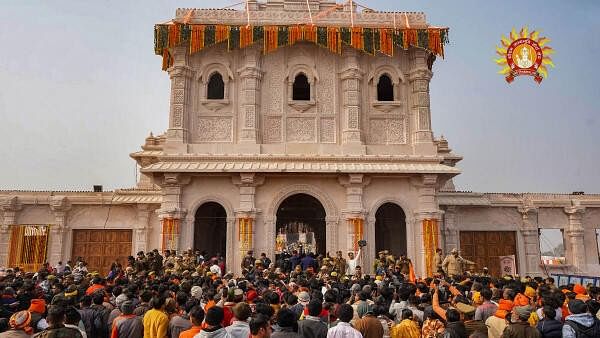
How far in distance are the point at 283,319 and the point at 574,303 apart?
12.2 feet

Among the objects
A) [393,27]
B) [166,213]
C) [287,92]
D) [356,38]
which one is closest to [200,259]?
[166,213]

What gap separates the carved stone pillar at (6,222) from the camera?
832 inches

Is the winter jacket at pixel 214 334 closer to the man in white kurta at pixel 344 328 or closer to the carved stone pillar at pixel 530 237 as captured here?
the man in white kurta at pixel 344 328

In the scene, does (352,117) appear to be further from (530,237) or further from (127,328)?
(127,328)

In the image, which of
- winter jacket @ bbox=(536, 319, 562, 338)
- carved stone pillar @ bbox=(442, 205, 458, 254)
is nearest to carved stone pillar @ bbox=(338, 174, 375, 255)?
carved stone pillar @ bbox=(442, 205, 458, 254)

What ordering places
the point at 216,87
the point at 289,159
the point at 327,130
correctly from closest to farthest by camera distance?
the point at 289,159
the point at 327,130
the point at 216,87

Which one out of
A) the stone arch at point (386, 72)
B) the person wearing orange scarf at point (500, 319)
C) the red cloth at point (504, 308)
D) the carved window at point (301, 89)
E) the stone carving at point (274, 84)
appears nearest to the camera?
the person wearing orange scarf at point (500, 319)

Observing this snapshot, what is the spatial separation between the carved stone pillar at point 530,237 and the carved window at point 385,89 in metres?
8.57

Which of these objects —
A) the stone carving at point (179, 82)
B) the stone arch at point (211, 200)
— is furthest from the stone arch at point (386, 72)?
the stone arch at point (211, 200)

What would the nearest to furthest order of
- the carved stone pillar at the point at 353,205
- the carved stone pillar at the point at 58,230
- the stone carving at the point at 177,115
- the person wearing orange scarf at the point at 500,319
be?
the person wearing orange scarf at the point at 500,319 < the carved stone pillar at the point at 353,205 < the stone carving at the point at 177,115 < the carved stone pillar at the point at 58,230

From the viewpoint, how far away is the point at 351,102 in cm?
1944

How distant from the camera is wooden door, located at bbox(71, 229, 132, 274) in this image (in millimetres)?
21562

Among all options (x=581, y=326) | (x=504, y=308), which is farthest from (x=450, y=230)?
(x=581, y=326)

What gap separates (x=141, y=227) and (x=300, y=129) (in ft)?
28.7
